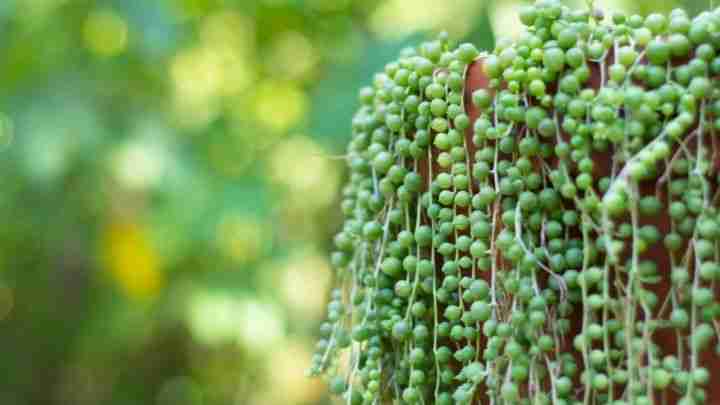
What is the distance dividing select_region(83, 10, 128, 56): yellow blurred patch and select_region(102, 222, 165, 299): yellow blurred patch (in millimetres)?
438

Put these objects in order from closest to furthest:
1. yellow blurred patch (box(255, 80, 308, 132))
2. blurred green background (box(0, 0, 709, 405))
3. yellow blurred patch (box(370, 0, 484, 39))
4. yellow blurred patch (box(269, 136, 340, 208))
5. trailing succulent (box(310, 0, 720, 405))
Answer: trailing succulent (box(310, 0, 720, 405)) → blurred green background (box(0, 0, 709, 405)) → yellow blurred patch (box(370, 0, 484, 39)) → yellow blurred patch (box(269, 136, 340, 208)) → yellow blurred patch (box(255, 80, 308, 132))

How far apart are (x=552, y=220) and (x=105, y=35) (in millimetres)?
1582

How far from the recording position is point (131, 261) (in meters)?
2.07

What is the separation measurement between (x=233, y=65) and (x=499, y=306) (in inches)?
66.3

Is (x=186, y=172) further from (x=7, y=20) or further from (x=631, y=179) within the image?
(x=631, y=179)

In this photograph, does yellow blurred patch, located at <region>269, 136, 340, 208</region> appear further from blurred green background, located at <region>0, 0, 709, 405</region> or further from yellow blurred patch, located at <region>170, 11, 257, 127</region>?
yellow blurred patch, located at <region>170, 11, 257, 127</region>

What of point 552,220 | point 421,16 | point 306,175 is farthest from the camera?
point 306,175

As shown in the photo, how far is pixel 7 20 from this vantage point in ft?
5.81

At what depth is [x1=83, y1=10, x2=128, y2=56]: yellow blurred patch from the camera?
1850 mm

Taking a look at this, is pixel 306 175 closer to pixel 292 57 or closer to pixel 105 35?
pixel 292 57

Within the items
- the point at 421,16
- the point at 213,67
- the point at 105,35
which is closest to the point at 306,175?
the point at 213,67

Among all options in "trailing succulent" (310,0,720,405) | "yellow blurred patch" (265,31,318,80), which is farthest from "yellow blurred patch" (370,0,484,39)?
"trailing succulent" (310,0,720,405)

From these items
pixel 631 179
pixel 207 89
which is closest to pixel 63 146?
pixel 207 89

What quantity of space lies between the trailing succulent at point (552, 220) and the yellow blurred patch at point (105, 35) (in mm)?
1334
